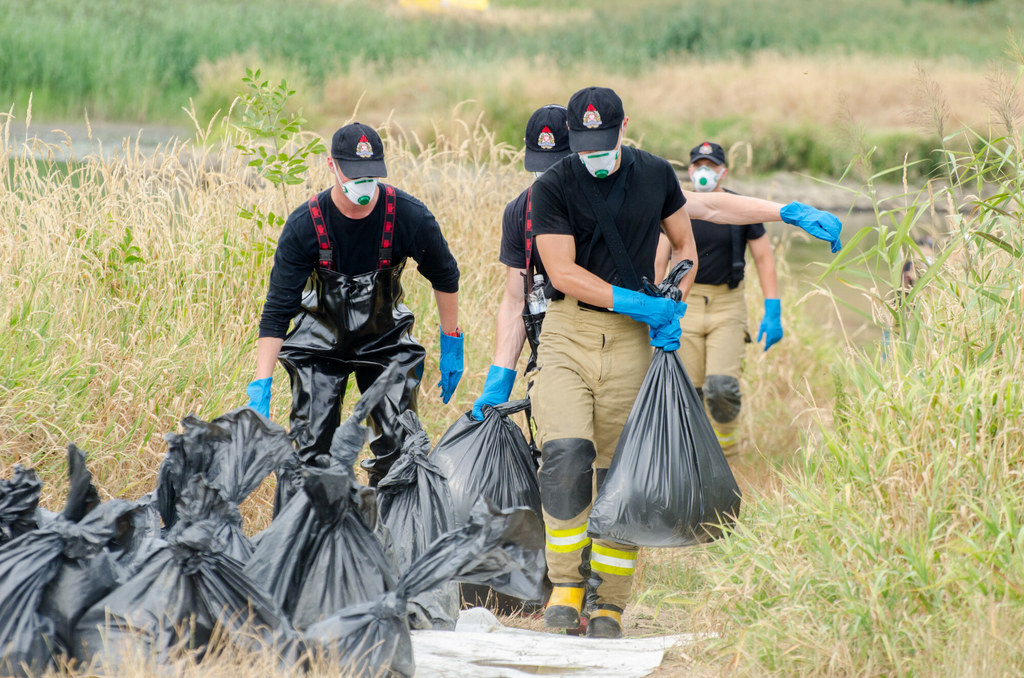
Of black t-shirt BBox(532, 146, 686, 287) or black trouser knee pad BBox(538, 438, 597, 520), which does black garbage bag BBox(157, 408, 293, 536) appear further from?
black t-shirt BBox(532, 146, 686, 287)

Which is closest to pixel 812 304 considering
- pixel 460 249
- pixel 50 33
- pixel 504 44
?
pixel 460 249

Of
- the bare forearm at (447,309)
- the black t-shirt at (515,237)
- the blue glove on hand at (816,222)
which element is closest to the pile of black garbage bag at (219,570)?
the black t-shirt at (515,237)

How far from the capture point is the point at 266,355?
3.90 metres

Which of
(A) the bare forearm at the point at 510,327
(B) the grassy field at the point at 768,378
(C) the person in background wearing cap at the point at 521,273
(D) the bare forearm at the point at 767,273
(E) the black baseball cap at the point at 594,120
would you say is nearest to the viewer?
(B) the grassy field at the point at 768,378

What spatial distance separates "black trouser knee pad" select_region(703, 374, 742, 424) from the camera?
5.64 meters

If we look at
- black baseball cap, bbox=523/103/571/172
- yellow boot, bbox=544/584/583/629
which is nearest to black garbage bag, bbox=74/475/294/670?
yellow boot, bbox=544/584/583/629

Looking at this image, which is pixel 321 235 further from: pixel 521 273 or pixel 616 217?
pixel 616 217

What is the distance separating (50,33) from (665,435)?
53.2 ft

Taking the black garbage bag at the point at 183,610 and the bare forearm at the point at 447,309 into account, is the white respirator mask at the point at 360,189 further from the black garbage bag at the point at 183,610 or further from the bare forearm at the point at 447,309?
the black garbage bag at the point at 183,610

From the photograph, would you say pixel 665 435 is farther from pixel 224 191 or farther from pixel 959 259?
pixel 224 191

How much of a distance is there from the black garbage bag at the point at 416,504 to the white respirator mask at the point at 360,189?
859 millimetres

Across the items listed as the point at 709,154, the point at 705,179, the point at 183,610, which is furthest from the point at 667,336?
the point at 709,154

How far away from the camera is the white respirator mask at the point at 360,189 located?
12.5ft

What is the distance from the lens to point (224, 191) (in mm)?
5773
